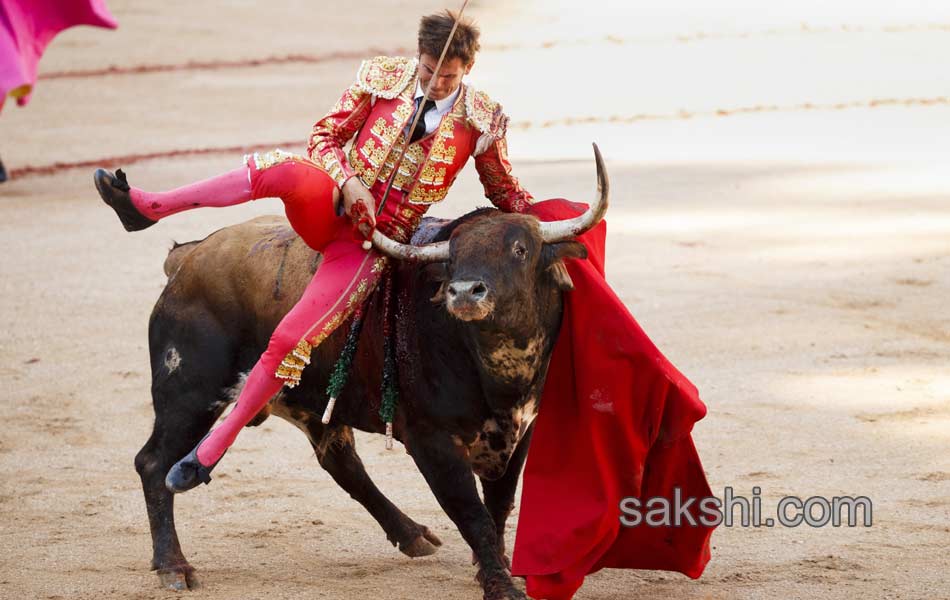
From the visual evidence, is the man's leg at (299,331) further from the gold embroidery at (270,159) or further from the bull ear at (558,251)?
the bull ear at (558,251)

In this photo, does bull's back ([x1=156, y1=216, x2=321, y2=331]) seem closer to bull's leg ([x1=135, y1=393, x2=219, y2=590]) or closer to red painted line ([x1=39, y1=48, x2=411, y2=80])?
bull's leg ([x1=135, y1=393, x2=219, y2=590])

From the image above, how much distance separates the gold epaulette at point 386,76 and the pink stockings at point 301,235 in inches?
13.0

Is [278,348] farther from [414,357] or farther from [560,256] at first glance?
[560,256]

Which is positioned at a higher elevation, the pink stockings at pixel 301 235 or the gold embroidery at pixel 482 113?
the gold embroidery at pixel 482 113

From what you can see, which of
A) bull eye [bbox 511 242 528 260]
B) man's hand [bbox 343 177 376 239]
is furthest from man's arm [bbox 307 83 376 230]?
bull eye [bbox 511 242 528 260]

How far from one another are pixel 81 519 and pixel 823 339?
143 inches

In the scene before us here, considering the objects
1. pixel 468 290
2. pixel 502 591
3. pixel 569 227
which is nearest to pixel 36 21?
pixel 569 227

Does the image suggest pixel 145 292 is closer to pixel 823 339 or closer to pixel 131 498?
pixel 131 498

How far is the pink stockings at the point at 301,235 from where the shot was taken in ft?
13.3

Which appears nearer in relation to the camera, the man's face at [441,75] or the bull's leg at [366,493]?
the man's face at [441,75]

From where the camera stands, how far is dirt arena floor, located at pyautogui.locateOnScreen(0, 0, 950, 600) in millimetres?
4750

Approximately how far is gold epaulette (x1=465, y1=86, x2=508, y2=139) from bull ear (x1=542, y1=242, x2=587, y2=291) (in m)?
0.40

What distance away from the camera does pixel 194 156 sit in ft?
41.3

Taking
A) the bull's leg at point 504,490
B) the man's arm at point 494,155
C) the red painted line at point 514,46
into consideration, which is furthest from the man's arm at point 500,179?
the red painted line at point 514,46
